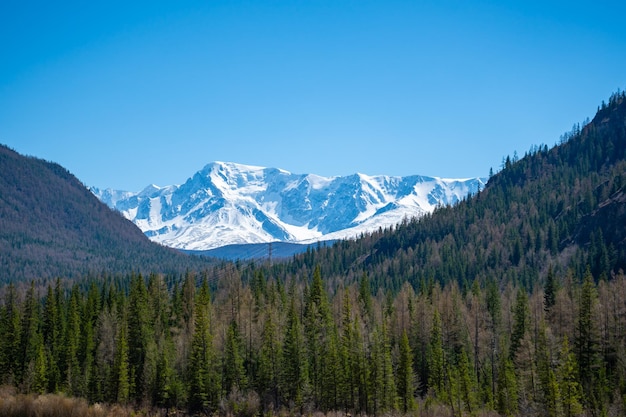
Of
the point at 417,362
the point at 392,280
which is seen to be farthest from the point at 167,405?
the point at 392,280

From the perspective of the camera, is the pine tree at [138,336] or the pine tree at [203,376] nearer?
the pine tree at [203,376]

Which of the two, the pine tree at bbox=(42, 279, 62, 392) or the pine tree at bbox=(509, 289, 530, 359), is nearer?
the pine tree at bbox=(42, 279, 62, 392)

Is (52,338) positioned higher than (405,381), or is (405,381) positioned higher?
(52,338)

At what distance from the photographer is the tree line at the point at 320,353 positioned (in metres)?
81.4

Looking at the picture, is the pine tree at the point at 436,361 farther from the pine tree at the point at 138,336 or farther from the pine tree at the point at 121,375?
the pine tree at the point at 121,375

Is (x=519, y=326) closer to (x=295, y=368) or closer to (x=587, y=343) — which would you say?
(x=587, y=343)

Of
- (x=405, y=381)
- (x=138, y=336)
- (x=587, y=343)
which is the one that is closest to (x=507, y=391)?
(x=405, y=381)

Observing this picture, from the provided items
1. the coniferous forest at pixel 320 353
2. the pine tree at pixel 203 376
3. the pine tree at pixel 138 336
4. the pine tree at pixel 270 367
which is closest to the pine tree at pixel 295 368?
the coniferous forest at pixel 320 353

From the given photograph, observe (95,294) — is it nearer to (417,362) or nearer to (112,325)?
(112,325)

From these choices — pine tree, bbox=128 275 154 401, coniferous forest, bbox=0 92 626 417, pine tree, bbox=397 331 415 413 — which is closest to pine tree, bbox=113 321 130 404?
coniferous forest, bbox=0 92 626 417

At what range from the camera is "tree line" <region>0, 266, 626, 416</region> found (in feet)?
267

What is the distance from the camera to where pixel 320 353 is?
3679 inches

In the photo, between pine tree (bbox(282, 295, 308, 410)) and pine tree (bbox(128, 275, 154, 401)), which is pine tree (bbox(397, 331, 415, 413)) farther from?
pine tree (bbox(128, 275, 154, 401))

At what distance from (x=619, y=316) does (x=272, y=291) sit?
198 ft
